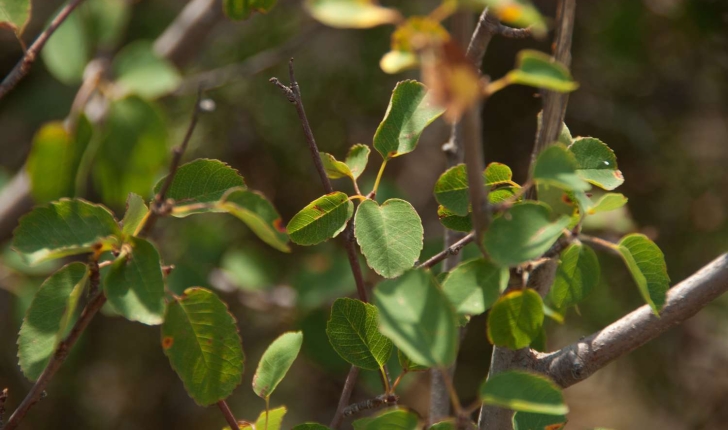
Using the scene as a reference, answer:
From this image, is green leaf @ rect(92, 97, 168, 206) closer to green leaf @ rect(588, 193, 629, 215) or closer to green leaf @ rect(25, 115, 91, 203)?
green leaf @ rect(25, 115, 91, 203)

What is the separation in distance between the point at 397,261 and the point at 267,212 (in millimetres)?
132

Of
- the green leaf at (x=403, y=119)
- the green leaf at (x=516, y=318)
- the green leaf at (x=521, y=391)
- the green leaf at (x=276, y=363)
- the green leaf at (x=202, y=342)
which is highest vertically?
the green leaf at (x=403, y=119)

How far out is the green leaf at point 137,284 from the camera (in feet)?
1.61

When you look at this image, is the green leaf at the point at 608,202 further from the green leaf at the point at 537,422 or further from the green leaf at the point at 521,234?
the green leaf at the point at 537,422

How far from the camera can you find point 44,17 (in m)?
1.91

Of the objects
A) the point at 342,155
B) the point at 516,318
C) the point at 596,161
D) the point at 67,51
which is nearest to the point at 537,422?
the point at 516,318

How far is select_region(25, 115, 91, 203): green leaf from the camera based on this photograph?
570 millimetres

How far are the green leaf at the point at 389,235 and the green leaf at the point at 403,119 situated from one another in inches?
2.0

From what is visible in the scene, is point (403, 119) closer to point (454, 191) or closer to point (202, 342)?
point (454, 191)

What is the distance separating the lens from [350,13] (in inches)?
15.1

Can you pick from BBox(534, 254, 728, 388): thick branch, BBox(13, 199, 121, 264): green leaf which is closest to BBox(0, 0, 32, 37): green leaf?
BBox(13, 199, 121, 264): green leaf

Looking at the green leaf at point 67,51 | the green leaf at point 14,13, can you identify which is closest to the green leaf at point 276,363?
the green leaf at point 14,13

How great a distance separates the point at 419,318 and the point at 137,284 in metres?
0.21

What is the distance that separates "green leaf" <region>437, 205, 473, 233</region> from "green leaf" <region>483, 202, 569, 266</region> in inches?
5.1
